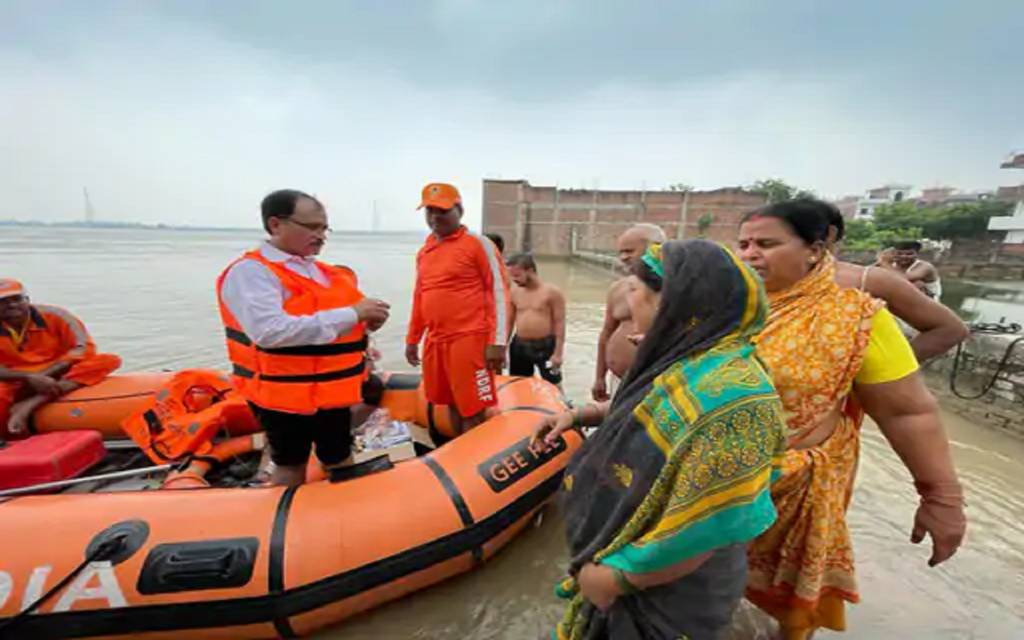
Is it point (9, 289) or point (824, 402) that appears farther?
point (9, 289)

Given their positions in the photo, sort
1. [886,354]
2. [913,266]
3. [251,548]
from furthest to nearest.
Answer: [913,266]
[251,548]
[886,354]

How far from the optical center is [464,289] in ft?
8.64

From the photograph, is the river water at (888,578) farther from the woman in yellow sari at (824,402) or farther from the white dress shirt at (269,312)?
the white dress shirt at (269,312)

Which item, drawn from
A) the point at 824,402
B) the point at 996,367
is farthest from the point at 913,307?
the point at 996,367

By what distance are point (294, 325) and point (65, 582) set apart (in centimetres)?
118

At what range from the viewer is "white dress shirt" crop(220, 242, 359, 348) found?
1.67m

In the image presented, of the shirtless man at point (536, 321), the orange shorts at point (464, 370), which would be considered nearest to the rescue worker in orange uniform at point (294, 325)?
the orange shorts at point (464, 370)

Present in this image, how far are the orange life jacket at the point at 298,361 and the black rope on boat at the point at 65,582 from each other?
2.17 feet

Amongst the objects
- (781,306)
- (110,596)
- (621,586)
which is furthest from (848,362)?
(110,596)

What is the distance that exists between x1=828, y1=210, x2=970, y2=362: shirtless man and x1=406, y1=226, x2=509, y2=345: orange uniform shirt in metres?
1.65

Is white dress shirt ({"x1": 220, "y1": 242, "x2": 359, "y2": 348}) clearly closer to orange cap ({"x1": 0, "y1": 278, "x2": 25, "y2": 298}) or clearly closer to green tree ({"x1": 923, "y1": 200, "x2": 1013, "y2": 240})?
orange cap ({"x1": 0, "y1": 278, "x2": 25, "y2": 298})

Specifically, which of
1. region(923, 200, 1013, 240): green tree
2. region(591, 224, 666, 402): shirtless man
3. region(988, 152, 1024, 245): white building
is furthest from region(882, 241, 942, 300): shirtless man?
region(988, 152, 1024, 245): white building

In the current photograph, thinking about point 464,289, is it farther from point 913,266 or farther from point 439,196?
point 913,266

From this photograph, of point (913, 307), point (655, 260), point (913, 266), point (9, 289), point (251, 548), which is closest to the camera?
point (655, 260)
